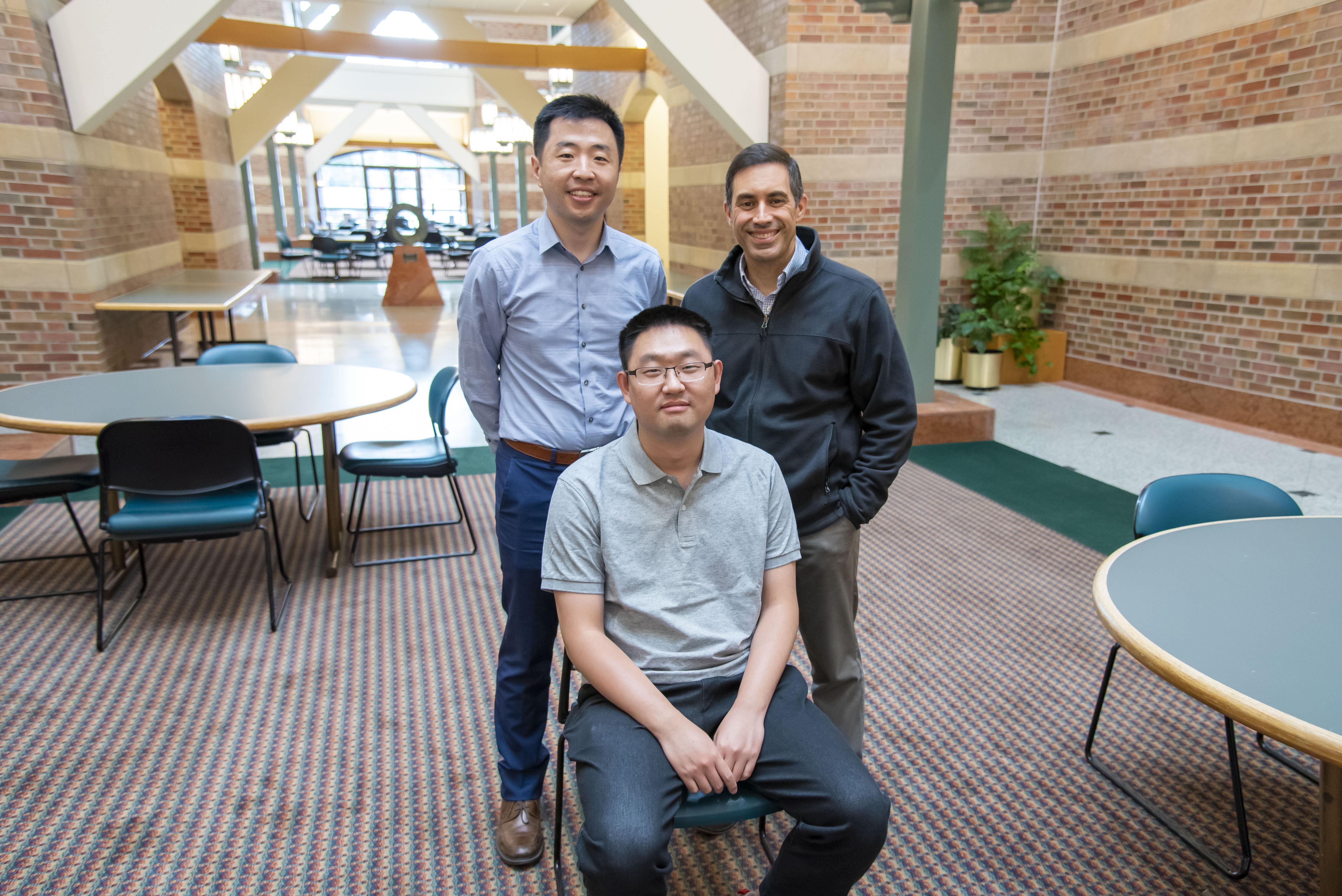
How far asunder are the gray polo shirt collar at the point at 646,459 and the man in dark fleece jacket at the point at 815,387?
24 centimetres

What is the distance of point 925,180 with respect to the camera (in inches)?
209

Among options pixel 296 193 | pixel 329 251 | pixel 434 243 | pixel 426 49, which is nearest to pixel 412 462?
pixel 426 49

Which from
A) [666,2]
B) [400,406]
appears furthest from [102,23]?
[666,2]

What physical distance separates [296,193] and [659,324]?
73.3 ft

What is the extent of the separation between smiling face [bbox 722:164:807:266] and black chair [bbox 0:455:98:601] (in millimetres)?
2770

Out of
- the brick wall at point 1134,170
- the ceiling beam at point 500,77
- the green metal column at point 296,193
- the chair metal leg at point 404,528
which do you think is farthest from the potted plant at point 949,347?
the green metal column at point 296,193

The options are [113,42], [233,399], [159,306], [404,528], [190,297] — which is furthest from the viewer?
[190,297]

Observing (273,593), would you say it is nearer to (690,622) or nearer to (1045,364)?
(690,622)

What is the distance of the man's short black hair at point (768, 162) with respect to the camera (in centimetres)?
184

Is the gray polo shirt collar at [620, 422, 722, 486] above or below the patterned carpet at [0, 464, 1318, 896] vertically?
above

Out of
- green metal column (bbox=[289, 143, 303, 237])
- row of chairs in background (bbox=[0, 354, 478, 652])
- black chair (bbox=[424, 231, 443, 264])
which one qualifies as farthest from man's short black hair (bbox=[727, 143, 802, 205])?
green metal column (bbox=[289, 143, 303, 237])

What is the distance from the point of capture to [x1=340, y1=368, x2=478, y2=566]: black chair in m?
3.71

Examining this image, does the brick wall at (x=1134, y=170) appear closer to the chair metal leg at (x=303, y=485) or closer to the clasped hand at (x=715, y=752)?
the chair metal leg at (x=303, y=485)

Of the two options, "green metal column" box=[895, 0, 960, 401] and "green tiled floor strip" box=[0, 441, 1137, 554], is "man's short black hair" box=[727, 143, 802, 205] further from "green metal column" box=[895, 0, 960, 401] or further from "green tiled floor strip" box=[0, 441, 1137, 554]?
"green metal column" box=[895, 0, 960, 401]
